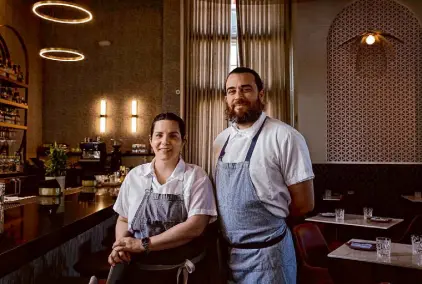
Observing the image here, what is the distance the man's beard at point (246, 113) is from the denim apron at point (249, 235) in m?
0.18

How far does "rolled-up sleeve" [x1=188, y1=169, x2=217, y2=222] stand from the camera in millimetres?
1838

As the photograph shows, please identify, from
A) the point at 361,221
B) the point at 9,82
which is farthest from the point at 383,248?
the point at 9,82

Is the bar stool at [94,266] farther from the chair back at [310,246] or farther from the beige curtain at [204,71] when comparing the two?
the beige curtain at [204,71]

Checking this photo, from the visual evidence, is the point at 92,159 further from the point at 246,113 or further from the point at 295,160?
the point at 295,160

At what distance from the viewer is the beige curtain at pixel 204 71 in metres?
8.05

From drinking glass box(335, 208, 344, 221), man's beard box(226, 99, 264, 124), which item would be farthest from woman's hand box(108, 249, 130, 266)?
drinking glass box(335, 208, 344, 221)

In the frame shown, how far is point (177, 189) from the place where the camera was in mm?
1891

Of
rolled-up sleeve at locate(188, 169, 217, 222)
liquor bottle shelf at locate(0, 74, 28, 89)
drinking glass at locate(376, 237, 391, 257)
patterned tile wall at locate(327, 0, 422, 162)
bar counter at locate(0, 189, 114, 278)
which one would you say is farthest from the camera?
patterned tile wall at locate(327, 0, 422, 162)

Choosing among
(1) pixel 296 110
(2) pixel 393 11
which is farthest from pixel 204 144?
(2) pixel 393 11

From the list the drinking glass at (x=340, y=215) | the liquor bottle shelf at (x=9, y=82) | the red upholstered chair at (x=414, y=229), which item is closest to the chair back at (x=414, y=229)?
the red upholstered chair at (x=414, y=229)

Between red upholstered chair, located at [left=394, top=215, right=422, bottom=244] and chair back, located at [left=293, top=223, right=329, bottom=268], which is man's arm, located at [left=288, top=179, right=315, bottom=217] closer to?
chair back, located at [left=293, top=223, right=329, bottom=268]

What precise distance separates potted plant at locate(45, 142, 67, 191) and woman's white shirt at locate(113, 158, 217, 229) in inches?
59.7

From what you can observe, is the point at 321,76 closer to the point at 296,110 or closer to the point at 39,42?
the point at 296,110

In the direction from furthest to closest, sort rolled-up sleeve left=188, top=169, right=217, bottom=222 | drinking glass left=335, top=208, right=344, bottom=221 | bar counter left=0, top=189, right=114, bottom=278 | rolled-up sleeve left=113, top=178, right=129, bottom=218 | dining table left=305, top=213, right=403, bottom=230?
drinking glass left=335, top=208, right=344, bottom=221 < dining table left=305, top=213, right=403, bottom=230 < rolled-up sleeve left=113, top=178, right=129, bottom=218 < rolled-up sleeve left=188, top=169, right=217, bottom=222 < bar counter left=0, top=189, right=114, bottom=278
